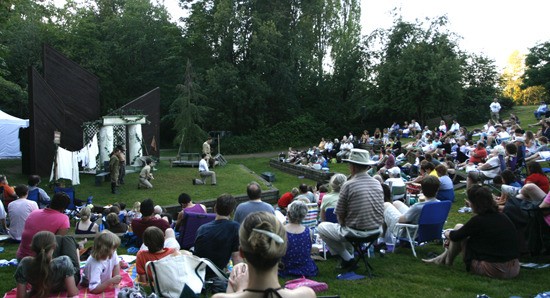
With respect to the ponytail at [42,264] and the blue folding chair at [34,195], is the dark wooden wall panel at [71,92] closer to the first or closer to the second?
the blue folding chair at [34,195]

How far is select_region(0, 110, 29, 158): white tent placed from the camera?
2288cm

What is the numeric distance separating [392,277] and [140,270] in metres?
2.88

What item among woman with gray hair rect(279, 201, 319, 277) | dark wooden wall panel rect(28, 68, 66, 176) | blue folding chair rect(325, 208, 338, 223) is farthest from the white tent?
woman with gray hair rect(279, 201, 319, 277)

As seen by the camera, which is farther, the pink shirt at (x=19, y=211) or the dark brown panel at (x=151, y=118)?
the dark brown panel at (x=151, y=118)

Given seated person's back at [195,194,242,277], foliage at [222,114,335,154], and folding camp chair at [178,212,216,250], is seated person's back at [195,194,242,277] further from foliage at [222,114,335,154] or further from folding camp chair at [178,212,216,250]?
foliage at [222,114,335,154]

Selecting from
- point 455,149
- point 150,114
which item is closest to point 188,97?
point 150,114

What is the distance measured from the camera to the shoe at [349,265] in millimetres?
6035

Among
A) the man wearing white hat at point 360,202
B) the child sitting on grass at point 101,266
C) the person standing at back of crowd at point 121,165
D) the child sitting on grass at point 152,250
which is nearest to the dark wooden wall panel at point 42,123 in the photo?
the person standing at back of crowd at point 121,165

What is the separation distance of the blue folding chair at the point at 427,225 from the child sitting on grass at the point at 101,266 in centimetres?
375

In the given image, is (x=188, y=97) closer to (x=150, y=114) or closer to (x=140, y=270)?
(x=150, y=114)

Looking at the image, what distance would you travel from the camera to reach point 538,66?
32625mm

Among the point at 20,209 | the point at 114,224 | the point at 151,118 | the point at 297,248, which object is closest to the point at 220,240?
the point at 297,248

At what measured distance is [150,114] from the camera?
25.0m

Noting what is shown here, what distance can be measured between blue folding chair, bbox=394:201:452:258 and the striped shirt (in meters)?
1.08
